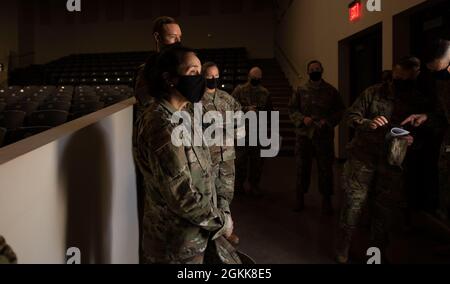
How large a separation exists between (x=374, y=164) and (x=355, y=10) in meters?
2.99

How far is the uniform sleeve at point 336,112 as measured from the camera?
11.8ft

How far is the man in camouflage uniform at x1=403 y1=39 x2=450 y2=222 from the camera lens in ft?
7.60

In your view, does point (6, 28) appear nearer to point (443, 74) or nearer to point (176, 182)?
point (443, 74)


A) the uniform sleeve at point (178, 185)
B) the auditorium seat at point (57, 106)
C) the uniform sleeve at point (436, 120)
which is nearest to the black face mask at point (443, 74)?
the uniform sleeve at point (436, 120)

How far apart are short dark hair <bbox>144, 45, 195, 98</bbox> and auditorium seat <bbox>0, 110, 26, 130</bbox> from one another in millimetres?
1883

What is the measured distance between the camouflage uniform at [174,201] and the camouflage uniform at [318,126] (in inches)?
93.6

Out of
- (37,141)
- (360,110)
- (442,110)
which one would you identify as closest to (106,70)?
(360,110)

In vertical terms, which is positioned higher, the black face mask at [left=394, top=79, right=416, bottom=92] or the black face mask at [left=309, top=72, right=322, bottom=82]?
the black face mask at [left=309, top=72, right=322, bottom=82]

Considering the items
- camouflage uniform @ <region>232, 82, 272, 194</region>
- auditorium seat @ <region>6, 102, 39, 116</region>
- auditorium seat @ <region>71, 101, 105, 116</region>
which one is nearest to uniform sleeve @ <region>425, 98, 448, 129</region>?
camouflage uniform @ <region>232, 82, 272, 194</region>

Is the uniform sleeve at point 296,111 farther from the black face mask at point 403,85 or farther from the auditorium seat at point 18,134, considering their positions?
the auditorium seat at point 18,134

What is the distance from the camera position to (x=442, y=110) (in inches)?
101

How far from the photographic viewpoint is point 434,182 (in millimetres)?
3443

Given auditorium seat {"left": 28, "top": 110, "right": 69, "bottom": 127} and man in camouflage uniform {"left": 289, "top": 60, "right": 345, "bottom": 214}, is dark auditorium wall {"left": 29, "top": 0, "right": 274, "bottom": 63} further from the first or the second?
auditorium seat {"left": 28, "top": 110, "right": 69, "bottom": 127}

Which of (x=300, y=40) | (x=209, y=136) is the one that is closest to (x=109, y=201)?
(x=209, y=136)
